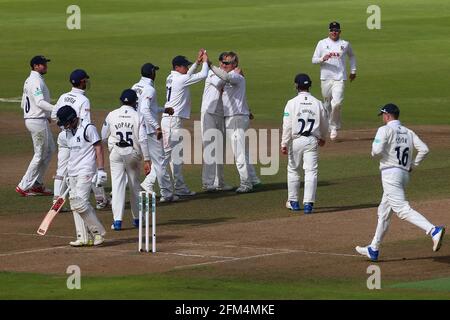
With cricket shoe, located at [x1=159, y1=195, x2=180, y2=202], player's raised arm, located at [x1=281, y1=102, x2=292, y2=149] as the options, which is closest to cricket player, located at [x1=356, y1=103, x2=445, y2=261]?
player's raised arm, located at [x1=281, y1=102, x2=292, y2=149]

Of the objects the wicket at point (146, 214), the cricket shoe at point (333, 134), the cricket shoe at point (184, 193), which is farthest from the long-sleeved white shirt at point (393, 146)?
the cricket shoe at point (333, 134)

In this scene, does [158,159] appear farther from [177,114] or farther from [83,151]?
[83,151]

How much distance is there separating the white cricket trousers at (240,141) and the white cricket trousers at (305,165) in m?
2.09

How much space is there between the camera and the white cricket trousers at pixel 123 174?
22062 millimetres

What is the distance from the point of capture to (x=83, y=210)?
66.8ft

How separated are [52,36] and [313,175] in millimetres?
31914

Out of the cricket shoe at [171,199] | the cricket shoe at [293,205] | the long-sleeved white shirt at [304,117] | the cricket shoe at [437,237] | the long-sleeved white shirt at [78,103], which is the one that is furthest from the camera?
the cricket shoe at [171,199]

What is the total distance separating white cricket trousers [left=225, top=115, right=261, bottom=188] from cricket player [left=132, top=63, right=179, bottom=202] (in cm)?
168

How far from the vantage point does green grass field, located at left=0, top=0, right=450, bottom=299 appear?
57.5 ft

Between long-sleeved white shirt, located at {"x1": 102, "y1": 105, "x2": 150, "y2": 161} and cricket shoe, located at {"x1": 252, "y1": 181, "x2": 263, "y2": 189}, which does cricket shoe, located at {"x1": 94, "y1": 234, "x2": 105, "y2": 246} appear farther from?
cricket shoe, located at {"x1": 252, "y1": 181, "x2": 263, "y2": 189}

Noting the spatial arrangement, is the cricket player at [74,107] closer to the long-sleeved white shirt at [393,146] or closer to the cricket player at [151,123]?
the cricket player at [151,123]
